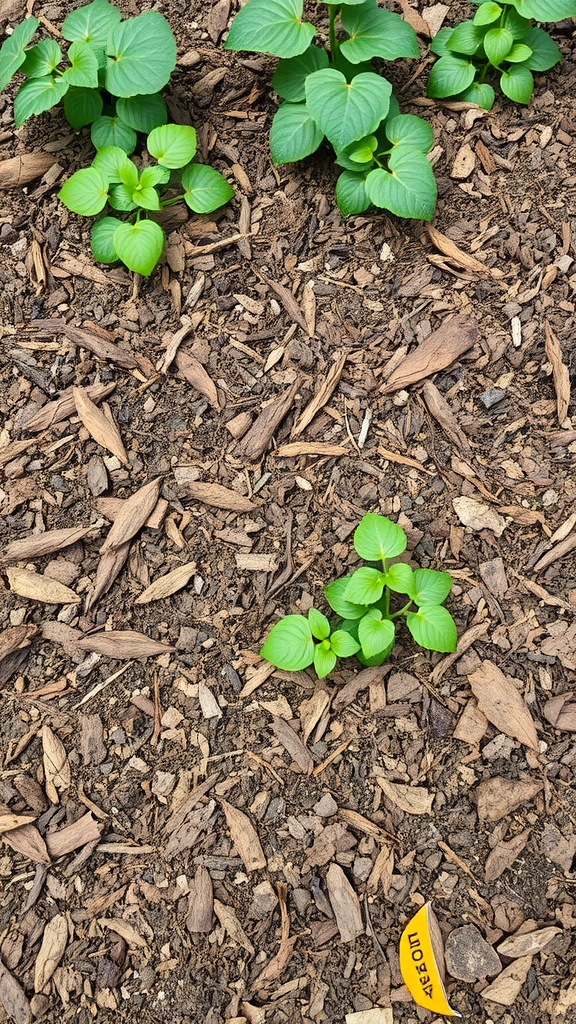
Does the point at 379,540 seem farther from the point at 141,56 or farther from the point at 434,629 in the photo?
the point at 141,56

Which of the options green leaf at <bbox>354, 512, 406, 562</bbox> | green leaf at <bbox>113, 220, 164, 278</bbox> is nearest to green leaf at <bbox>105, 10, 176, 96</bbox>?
green leaf at <bbox>113, 220, 164, 278</bbox>

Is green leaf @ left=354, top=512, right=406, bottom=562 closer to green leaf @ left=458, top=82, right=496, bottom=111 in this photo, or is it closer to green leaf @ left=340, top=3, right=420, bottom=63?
green leaf @ left=340, top=3, right=420, bottom=63

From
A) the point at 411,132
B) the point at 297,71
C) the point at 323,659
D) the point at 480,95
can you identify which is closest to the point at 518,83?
the point at 480,95

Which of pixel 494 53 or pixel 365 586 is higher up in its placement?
pixel 494 53

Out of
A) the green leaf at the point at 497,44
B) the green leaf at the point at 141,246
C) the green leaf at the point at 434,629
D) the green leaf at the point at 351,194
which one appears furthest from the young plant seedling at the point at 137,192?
the green leaf at the point at 434,629

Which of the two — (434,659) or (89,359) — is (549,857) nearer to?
(434,659)

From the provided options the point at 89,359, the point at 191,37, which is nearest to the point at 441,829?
the point at 89,359
